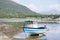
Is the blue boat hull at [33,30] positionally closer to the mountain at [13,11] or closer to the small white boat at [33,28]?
the small white boat at [33,28]

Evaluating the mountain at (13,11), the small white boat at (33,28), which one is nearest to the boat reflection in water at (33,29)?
the small white boat at (33,28)

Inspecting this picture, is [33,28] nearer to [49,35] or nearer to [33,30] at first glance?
[33,30]

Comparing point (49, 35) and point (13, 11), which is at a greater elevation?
point (13, 11)

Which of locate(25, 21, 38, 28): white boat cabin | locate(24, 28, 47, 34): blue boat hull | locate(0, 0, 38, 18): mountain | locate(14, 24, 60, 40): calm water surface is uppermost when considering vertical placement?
locate(0, 0, 38, 18): mountain

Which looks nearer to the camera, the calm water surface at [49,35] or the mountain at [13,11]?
the mountain at [13,11]

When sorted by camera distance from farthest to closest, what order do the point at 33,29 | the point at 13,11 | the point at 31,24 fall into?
the point at 31,24 < the point at 33,29 < the point at 13,11

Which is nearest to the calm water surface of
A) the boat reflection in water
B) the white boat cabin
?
the boat reflection in water

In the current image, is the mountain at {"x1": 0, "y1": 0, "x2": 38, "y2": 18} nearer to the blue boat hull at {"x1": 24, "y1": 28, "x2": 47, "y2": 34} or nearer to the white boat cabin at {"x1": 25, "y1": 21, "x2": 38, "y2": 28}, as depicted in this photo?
the white boat cabin at {"x1": 25, "y1": 21, "x2": 38, "y2": 28}

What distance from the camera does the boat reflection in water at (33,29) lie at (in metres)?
4.93

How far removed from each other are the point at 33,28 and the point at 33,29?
4 cm

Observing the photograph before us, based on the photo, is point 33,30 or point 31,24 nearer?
point 33,30

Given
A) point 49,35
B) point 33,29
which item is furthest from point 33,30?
point 49,35

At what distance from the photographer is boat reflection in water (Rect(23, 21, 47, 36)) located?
4.93 meters

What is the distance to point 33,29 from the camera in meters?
4.95
